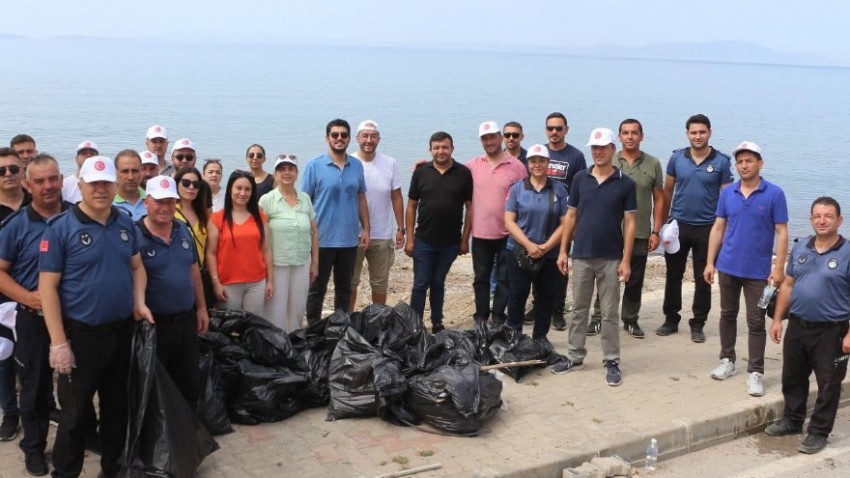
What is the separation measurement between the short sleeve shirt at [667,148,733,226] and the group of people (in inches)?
0.5

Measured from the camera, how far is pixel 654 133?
128 ft

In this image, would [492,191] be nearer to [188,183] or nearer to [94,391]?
[188,183]

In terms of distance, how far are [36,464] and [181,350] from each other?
3.37ft

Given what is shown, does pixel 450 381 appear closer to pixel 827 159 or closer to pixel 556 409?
pixel 556 409

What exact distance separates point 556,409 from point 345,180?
2.72 meters

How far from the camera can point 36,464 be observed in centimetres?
503

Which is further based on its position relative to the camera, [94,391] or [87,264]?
[94,391]

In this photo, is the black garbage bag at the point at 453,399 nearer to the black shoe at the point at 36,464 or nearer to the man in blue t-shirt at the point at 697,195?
the black shoe at the point at 36,464

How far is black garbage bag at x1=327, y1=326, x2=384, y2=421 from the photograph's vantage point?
5.97m

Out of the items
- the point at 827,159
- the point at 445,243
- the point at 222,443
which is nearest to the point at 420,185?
the point at 445,243

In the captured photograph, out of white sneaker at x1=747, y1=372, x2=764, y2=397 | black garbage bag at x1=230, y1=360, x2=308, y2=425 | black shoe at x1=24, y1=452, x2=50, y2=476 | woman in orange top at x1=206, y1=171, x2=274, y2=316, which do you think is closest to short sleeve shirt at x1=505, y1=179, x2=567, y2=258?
white sneaker at x1=747, y1=372, x2=764, y2=397

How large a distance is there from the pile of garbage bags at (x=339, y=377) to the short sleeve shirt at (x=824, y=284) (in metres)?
2.22

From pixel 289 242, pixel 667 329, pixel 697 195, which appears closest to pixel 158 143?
pixel 289 242

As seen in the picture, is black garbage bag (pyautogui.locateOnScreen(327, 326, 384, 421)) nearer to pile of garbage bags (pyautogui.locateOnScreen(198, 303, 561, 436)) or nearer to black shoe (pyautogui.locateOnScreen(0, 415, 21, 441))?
pile of garbage bags (pyautogui.locateOnScreen(198, 303, 561, 436))
